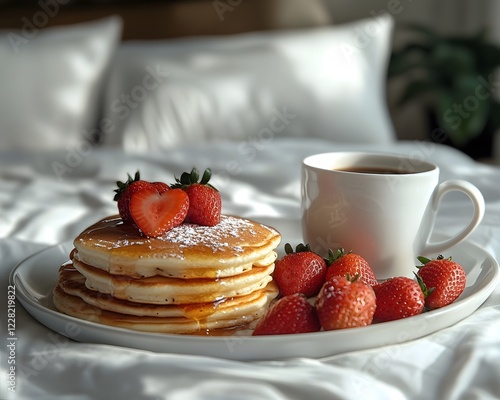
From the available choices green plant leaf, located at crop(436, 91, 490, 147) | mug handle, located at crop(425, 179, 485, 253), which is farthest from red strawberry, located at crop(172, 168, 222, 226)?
green plant leaf, located at crop(436, 91, 490, 147)

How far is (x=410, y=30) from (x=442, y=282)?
2.98 m

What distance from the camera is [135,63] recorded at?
2.55m

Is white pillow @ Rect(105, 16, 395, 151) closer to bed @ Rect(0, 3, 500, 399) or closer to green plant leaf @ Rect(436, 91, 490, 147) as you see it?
bed @ Rect(0, 3, 500, 399)

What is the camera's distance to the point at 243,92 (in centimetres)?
248

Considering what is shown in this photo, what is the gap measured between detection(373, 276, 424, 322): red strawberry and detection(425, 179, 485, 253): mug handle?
0.25 m

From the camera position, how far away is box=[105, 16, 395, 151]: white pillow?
2445 millimetres

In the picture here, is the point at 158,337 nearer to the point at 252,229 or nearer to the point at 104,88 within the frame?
A: the point at 252,229

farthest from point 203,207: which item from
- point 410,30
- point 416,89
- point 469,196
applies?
point 410,30

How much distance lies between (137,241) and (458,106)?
267 centimetres

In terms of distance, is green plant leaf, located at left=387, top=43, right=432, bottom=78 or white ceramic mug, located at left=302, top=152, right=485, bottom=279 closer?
white ceramic mug, located at left=302, top=152, right=485, bottom=279

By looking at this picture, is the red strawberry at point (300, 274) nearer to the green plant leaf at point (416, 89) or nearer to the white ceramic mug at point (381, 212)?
the white ceramic mug at point (381, 212)

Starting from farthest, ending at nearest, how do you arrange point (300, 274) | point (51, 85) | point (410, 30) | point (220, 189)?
point (410, 30) → point (51, 85) → point (220, 189) → point (300, 274)

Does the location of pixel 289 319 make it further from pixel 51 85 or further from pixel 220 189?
pixel 51 85

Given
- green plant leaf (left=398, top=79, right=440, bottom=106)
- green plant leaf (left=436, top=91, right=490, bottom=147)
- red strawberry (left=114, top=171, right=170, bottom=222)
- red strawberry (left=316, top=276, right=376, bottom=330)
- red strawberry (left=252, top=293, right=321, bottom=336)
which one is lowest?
green plant leaf (left=436, top=91, right=490, bottom=147)
